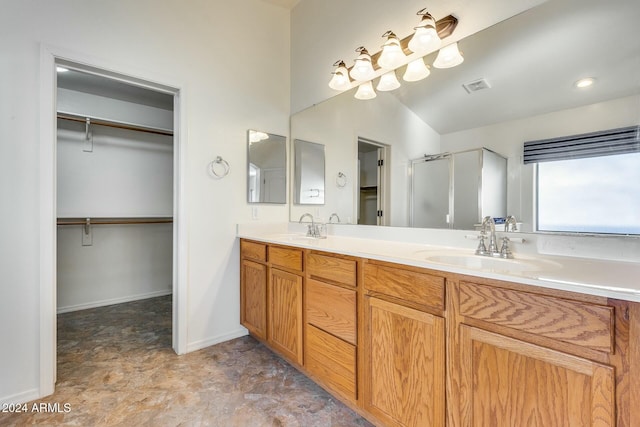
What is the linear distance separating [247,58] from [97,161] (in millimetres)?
2075

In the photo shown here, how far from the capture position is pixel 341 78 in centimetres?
219

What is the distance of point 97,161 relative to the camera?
3.16 metres

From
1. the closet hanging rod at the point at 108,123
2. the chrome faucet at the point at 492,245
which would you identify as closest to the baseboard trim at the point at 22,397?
the closet hanging rod at the point at 108,123

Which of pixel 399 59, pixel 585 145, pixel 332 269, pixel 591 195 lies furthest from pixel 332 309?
pixel 399 59

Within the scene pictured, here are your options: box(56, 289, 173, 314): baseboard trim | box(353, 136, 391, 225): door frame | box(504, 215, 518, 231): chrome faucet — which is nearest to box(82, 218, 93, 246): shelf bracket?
box(56, 289, 173, 314): baseboard trim

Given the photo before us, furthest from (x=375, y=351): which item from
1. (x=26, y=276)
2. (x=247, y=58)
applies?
(x=247, y=58)

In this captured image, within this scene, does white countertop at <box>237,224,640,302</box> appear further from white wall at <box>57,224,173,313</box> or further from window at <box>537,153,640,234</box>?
white wall at <box>57,224,173,313</box>

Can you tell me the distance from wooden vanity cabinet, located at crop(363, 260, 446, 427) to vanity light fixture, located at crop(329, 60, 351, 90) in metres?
1.49

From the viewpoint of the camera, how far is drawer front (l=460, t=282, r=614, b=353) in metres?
0.77

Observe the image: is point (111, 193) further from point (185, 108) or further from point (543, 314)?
point (543, 314)

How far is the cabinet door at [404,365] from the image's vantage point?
3.61 feet

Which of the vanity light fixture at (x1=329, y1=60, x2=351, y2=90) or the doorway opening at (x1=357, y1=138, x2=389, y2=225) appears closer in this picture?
the doorway opening at (x1=357, y1=138, x2=389, y2=225)

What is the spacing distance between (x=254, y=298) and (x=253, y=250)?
372mm

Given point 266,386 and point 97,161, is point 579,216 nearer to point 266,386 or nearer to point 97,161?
point 266,386
